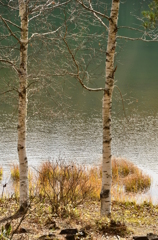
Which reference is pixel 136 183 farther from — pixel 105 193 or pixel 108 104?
pixel 108 104

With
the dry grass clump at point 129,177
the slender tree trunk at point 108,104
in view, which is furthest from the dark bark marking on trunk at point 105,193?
the dry grass clump at point 129,177

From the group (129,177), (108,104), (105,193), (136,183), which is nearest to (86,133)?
(129,177)

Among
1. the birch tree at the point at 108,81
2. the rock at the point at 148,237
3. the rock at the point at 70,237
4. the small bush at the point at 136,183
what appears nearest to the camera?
the rock at the point at 70,237

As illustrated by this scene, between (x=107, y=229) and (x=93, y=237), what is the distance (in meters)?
0.59

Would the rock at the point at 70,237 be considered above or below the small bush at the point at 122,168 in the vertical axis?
above

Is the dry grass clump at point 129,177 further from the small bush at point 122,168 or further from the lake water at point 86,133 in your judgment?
the lake water at point 86,133

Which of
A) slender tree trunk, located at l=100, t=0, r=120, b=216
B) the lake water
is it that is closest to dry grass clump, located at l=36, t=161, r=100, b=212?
slender tree trunk, located at l=100, t=0, r=120, b=216

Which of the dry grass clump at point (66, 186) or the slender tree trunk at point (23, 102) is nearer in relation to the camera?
the dry grass clump at point (66, 186)

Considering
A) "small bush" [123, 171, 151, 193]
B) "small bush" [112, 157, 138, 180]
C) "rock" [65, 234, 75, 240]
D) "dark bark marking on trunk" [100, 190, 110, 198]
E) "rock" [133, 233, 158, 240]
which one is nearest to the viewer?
"rock" [65, 234, 75, 240]

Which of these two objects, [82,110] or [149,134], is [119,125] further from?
[82,110]

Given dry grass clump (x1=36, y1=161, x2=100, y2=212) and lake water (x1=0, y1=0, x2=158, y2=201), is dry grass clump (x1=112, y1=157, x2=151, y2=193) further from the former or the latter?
dry grass clump (x1=36, y1=161, x2=100, y2=212)

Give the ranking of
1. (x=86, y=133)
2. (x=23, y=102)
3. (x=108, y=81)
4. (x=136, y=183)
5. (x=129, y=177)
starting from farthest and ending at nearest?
(x=86, y=133), (x=129, y=177), (x=136, y=183), (x=23, y=102), (x=108, y=81)

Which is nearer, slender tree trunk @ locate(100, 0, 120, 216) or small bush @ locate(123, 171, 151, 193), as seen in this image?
slender tree trunk @ locate(100, 0, 120, 216)

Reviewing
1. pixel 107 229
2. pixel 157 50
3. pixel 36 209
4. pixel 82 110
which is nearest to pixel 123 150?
pixel 82 110
